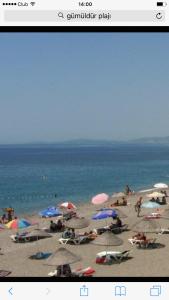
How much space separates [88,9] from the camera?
3486 millimetres

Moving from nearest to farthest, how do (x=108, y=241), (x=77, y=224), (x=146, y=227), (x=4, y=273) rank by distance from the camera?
(x=4, y=273) < (x=108, y=241) < (x=146, y=227) < (x=77, y=224)

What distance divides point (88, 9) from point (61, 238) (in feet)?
63.4

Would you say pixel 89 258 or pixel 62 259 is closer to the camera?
pixel 62 259

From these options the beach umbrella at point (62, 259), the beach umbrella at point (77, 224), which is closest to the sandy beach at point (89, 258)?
the beach umbrella at point (62, 259)

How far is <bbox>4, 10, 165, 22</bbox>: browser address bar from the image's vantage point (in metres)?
3.47

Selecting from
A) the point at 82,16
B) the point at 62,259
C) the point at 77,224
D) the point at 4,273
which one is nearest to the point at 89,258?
the point at 62,259

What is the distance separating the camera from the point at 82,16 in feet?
11.4
